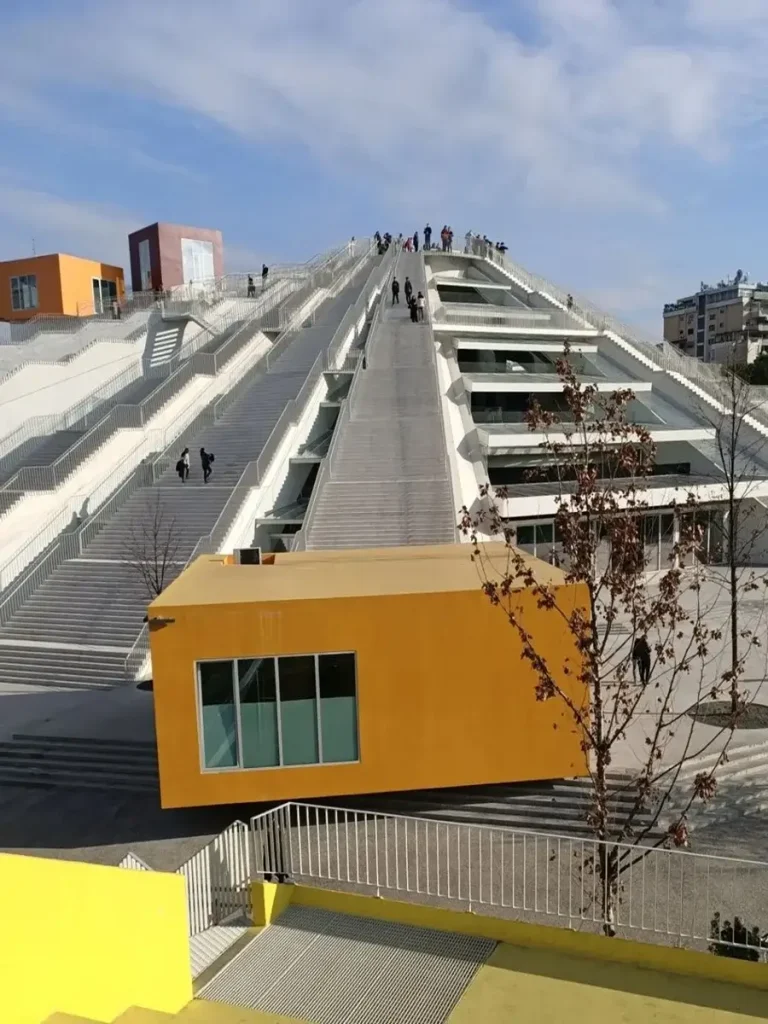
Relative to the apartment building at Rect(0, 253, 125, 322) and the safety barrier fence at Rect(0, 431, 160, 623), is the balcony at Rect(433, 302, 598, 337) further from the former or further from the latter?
the apartment building at Rect(0, 253, 125, 322)

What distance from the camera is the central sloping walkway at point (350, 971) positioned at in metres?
5.52

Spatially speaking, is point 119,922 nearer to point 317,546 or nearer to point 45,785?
point 45,785

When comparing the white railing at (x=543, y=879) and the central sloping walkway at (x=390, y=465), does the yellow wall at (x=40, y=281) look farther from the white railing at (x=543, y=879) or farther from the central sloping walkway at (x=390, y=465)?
the white railing at (x=543, y=879)

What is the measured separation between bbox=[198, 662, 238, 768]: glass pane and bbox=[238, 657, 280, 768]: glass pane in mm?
150

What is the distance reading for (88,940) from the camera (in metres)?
4.69

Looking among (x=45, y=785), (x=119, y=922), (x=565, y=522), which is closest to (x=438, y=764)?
(x=565, y=522)

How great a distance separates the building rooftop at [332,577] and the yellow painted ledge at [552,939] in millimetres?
4276

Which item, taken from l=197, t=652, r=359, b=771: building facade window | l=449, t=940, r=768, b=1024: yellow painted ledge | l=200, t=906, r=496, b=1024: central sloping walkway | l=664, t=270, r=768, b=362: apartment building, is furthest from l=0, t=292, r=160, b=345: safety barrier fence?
l=664, t=270, r=768, b=362: apartment building

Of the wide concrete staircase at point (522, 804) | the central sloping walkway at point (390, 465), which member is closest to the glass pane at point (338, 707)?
the wide concrete staircase at point (522, 804)

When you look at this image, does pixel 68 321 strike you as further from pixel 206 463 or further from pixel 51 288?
pixel 206 463

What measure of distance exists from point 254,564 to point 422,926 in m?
7.99

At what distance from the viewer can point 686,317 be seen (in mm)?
124375

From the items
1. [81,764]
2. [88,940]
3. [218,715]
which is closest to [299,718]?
[218,715]

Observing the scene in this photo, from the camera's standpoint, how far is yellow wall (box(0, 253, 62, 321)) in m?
43.8
